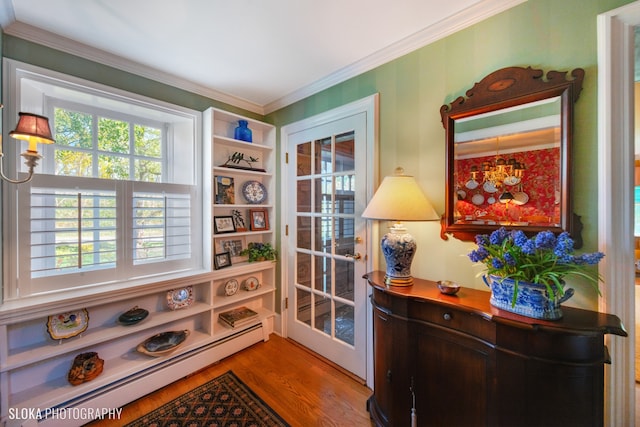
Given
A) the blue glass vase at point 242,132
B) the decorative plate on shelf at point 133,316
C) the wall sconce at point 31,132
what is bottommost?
the decorative plate on shelf at point 133,316

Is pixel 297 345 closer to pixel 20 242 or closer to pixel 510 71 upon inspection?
pixel 20 242

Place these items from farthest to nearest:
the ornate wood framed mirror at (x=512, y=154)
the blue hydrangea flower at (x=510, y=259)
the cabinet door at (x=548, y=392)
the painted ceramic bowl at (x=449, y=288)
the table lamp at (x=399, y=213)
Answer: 1. the table lamp at (x=399, y=213)
2. the painted ceramic bowl at (x=449, y=288)
3. the ornate wood framed mirror at (x=512, y=154)
4. the blue hydrangea flower at (x=510, y=259)
5. the cabinet door at (x=548, y=392)

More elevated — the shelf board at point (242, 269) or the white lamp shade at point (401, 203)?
the white lamp shade at point (401, 203)

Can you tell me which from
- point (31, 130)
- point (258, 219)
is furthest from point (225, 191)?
point (31, 130)

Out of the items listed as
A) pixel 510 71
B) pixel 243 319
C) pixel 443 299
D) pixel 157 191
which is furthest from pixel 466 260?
pixel 157 191

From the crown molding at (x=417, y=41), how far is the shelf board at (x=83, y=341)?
219 centimetres

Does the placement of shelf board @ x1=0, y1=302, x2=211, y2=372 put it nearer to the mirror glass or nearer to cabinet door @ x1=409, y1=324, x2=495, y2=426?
cabinet door @ x1=409, y1=324, x2=495, y2=426

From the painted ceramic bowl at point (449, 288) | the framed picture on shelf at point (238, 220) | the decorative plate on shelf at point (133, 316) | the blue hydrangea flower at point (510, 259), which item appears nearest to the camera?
the blue hydrangea flower at point (510, 259)

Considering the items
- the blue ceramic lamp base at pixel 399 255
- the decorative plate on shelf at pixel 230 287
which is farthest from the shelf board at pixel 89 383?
the blue ceramic lamp base at pixel 399 255

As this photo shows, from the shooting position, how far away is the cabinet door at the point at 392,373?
4.42ft

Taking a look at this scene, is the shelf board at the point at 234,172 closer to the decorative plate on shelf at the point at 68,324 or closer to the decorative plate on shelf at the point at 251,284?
the decorative plate on shelf at the point at 251,284

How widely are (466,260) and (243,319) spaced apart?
1.91 m

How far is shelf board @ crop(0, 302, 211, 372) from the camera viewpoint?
1.41 metres

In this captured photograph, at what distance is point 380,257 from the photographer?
1.82 m
